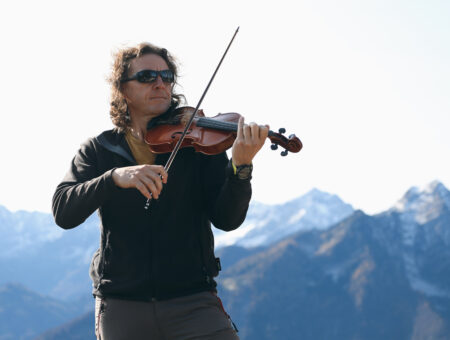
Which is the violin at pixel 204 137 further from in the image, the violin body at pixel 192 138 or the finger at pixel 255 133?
the finger at pixel 255 133

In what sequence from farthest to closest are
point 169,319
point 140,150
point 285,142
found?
point 140,150
point 285,142
point 169,319

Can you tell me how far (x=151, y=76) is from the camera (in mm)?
4844

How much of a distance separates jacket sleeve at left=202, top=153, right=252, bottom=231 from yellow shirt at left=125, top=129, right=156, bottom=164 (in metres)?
0.42

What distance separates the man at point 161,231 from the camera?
13.7 ft

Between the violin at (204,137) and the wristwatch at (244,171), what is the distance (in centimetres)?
47

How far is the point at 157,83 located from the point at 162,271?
4.68ft

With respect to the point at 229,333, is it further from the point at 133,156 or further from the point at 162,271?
the point at 133,156

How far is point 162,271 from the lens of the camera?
4281 millimetres

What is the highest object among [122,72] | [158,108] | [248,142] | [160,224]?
[122,72]

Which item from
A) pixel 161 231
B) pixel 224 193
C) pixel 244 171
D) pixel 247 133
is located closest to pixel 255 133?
pixel 247 133

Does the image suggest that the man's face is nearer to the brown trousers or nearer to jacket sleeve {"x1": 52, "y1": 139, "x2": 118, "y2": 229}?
jacket sleeve {"x1": 52, "y1": 139, "x2": 118, "y2": 229}

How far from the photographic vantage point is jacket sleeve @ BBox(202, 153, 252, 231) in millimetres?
4223

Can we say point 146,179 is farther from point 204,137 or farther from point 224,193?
point 204,137

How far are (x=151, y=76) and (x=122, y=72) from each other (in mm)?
282
